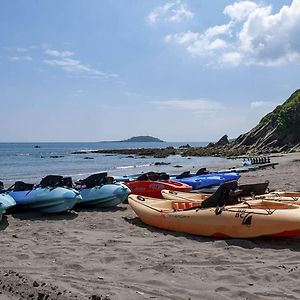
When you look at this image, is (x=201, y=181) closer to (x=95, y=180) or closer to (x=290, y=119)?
(x=95, y=180)

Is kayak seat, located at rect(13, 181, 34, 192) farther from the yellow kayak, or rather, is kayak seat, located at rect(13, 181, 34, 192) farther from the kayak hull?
the yellow kayak

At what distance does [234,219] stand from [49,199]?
15.2 ft

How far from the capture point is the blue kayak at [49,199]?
9.57m

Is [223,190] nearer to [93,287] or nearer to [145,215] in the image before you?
[145,215]

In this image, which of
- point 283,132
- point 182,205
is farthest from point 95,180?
point 283,132

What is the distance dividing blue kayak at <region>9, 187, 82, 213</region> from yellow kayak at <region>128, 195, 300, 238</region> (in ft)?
5.92

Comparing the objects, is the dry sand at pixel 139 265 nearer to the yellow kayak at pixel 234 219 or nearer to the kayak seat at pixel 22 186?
the yellow kayak at pixel 234 219

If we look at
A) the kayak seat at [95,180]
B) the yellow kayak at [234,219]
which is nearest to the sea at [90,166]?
the kayak seat at [95,180]

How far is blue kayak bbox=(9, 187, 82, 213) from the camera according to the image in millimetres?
9570

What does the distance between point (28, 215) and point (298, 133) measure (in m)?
49.1

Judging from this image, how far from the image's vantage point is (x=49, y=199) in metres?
9.65

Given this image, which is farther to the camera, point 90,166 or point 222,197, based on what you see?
point 90,166

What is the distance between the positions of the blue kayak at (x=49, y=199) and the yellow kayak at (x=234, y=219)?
5.92 ft

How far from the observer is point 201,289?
183 inches
